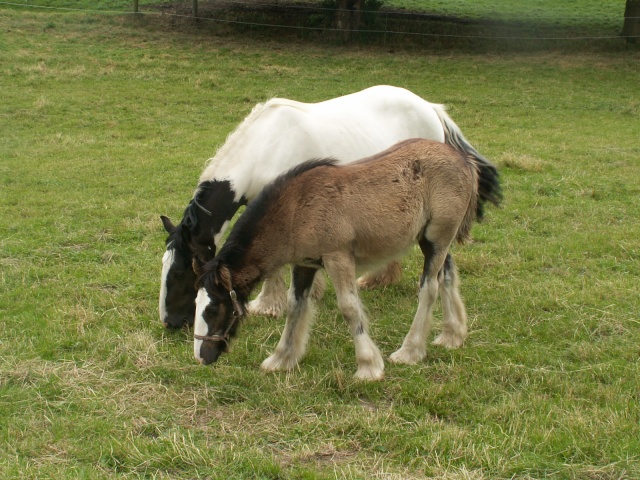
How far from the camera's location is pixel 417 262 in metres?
7.42

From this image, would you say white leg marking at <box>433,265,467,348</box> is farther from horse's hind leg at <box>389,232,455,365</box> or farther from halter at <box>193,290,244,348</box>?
halter at <box>193,290,244,348</box>

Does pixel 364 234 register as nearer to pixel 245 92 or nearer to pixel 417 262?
pixel 417 262

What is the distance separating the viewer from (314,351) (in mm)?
5324

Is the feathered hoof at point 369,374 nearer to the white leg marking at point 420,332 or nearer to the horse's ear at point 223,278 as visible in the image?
the white leg marking at point 420,332

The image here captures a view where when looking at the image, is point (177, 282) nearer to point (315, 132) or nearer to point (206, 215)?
point (206, 215)

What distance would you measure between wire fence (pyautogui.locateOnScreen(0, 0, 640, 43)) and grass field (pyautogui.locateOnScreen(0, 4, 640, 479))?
477 inches

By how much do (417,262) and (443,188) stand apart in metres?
2.37

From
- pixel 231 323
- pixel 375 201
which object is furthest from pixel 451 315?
pixel 231 323

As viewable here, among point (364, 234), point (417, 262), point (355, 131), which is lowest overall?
point (417, 262)

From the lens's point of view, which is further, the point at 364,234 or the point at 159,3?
the point at 159,3

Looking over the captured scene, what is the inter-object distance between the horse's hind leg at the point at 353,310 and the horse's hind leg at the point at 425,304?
1.13 ft

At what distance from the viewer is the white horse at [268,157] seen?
5.45m

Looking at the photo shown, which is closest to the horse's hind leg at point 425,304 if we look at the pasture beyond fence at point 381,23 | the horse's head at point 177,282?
the horse's head at point 177,282

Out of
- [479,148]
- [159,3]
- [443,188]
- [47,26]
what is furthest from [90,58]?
[443,188]
